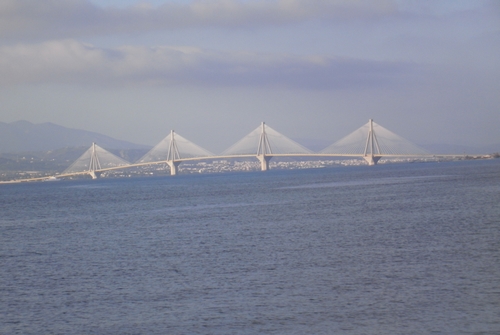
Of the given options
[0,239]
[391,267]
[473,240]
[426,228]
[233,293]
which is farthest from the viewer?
[0,239]

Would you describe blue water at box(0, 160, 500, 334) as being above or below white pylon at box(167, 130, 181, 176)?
below

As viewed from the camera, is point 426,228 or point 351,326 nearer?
point 351,326

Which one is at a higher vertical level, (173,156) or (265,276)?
(173,156)

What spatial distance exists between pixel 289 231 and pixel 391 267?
8633 mm

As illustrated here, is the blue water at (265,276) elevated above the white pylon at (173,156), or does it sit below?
below

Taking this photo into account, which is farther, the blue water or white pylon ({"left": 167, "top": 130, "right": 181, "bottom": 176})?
white pylon ({"left": 167, "top": 130, "right": 181, "bottom": 176})

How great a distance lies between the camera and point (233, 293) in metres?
13.9

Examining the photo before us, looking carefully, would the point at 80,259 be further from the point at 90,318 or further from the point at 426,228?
the point at 426,228

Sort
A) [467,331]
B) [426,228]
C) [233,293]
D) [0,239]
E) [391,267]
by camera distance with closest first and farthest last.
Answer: [467,331]
[233,293]
[391,267]
[426,228]
[0,239]

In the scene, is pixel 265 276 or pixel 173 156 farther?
pixel 173 156

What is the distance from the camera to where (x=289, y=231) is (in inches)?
952

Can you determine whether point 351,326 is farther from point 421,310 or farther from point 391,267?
point 391,267

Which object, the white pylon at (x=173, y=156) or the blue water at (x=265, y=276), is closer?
the blue water at (x=265, y=276)

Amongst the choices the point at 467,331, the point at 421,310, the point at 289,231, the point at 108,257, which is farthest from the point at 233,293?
the point at 289,231
